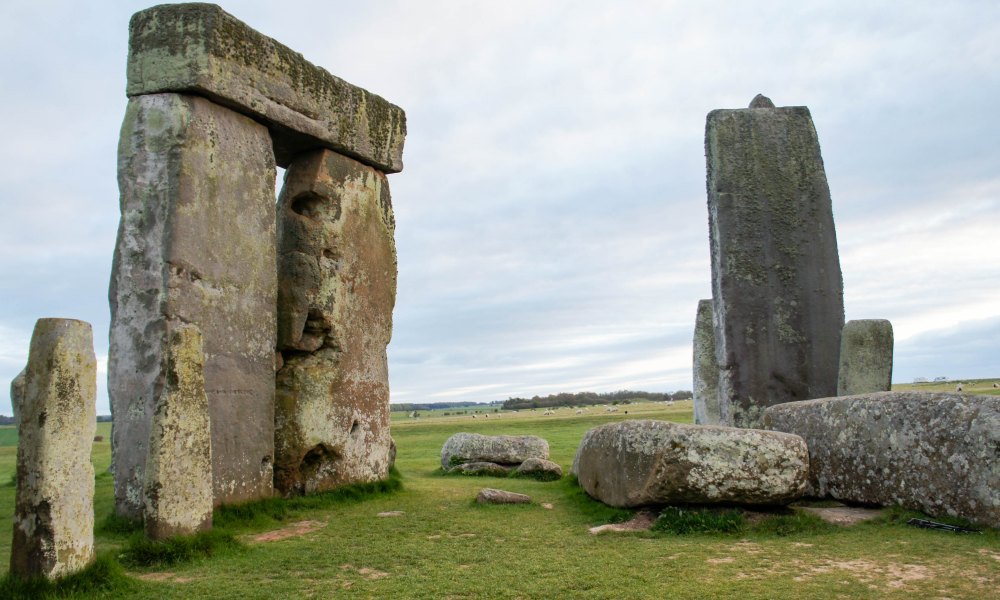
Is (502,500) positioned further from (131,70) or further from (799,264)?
(131,70)

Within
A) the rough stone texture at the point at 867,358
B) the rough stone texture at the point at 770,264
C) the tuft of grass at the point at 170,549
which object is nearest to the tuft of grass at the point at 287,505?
the tuft of grass at the point at 170,549

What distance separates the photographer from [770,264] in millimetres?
10531

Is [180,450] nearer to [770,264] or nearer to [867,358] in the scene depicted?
[770,264]

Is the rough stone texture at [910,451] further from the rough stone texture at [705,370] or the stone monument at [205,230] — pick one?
the rough stone texture at [705,370]

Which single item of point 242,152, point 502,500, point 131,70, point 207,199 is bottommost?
point 502,500

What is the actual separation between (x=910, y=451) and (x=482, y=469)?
778 cm

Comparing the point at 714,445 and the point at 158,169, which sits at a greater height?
the point at 158,169

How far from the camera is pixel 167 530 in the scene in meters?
6.16

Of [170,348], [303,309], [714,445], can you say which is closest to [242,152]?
[303,309]

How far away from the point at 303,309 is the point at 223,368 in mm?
1475

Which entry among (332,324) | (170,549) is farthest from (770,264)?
(170,549)

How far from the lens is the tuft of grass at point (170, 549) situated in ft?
19.6

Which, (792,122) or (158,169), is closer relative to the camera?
(158,169)

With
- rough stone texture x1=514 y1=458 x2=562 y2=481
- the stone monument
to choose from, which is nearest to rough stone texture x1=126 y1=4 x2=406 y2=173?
the stone monument
